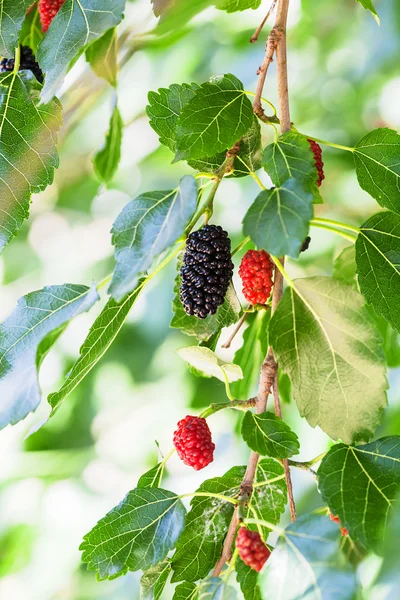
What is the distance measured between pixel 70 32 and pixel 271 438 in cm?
34

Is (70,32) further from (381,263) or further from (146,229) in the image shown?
(381,263)

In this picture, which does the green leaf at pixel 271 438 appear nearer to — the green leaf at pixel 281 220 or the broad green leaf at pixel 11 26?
the green leaf at pixel 281 220

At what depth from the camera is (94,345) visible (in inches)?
20.3

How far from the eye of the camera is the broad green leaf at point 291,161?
19.0 inches

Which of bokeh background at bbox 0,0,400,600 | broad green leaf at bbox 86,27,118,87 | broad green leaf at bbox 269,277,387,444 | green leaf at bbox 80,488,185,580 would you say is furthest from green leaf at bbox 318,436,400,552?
bokeh background at bbox 0,0,400,600

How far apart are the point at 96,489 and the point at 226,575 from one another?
1.26m

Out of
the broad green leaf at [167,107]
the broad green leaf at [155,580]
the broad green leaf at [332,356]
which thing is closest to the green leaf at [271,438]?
the broad green leaf at [332,356]

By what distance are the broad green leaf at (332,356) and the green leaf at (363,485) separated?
0.07 feet

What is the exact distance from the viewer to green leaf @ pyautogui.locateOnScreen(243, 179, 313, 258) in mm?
421

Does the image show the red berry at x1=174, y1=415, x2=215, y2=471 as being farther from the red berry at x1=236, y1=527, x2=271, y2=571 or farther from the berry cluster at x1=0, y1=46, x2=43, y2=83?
the berry cluster at x1=0, y1=46, x2=43, y2=83

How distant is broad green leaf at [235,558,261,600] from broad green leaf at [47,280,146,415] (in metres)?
0.17

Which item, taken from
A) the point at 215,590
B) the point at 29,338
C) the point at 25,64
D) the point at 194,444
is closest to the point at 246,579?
the point at 215,590

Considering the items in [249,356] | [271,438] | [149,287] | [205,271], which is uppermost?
[205,271]

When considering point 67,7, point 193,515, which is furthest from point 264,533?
point 67,7
